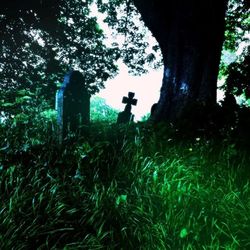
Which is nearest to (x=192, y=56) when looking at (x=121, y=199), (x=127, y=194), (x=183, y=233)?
(x=127, y=194)

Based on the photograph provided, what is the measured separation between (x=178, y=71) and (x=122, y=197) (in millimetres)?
5267

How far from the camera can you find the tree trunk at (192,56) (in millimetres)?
7988

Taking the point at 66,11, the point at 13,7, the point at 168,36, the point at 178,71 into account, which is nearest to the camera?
the point at 178,71

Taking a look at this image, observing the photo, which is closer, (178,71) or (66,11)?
(178,71)

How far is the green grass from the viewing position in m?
3.16

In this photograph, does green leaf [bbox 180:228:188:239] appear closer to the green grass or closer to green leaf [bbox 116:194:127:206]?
the green grass

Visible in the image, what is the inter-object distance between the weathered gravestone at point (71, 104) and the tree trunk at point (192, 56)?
185 centimetres

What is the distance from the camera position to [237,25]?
50.7 ft

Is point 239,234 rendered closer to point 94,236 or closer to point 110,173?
point 94,236

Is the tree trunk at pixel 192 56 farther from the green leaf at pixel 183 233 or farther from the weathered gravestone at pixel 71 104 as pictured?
the green leaf at pixel 183 233

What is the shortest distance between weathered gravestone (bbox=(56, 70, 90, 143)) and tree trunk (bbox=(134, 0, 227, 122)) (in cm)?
185

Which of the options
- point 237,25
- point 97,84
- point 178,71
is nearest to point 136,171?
point 178,71

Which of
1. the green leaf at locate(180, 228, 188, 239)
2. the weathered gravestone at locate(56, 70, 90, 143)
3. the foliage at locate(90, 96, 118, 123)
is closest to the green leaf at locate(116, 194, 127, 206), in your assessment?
the green leaf at locate(180, 228, 188, 239)

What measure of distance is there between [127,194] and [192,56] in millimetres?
5163
